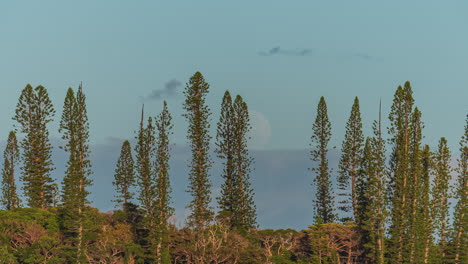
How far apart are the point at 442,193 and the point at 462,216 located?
11.3 ft

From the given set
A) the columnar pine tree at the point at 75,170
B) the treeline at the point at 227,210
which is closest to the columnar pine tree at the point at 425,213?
the treeline at the point at 227,210

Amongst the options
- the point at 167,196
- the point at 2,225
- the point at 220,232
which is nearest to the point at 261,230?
the point at 220,232

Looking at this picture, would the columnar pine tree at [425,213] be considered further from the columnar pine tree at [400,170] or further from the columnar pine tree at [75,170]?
the columnar pine tree at [75,170]

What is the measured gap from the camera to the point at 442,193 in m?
72.8

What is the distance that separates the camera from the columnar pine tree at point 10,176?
9050 cm

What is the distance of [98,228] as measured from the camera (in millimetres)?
63531

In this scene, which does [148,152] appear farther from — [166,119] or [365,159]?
[365,159]

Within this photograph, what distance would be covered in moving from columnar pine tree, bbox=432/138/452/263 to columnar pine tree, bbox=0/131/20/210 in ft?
183

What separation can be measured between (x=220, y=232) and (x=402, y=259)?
18956 mm

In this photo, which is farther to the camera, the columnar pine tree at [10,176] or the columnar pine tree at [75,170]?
the columnar pine tree at [10,176]

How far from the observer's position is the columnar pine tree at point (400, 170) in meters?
66.7

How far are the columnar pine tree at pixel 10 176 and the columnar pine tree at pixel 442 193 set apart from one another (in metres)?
55.7

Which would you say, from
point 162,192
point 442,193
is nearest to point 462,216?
point 442,193

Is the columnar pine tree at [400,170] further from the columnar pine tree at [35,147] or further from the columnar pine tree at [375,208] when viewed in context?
the columnar pine tree at [35,147]
